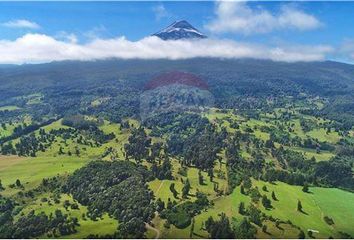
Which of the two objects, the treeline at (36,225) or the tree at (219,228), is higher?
the tree at (219,228)

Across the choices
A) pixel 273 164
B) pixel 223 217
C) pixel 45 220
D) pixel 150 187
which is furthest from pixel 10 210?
pixel 273 164

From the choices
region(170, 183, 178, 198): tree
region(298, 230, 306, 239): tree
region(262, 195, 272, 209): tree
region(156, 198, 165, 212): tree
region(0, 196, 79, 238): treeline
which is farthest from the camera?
region(170, 183, 178, 198): tree

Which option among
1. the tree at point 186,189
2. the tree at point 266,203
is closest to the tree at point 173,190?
the tree at point 186,189

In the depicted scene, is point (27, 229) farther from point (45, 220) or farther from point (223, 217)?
point (223, 217)

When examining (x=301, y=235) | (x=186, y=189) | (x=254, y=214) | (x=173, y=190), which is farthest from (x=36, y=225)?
(x=301, y=235)

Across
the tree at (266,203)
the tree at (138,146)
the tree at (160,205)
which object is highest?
the tree at (160,205)

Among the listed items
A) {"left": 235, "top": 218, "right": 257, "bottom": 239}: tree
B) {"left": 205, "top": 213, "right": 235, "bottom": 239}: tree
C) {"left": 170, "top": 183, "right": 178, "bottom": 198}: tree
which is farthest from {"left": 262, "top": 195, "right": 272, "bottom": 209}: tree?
{"left": 170, "top": 183, "right": 178, "bottom": 198}: tree

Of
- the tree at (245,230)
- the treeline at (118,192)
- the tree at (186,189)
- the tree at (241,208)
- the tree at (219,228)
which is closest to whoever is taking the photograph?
the tree at (219,228)

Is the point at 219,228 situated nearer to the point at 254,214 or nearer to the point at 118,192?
the point at 254,214

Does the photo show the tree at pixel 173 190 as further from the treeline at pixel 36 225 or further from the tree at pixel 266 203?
the treeline at pixel 36 225

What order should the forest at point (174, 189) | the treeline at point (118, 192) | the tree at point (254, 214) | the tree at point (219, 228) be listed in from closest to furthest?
the tree at point (219, 228)
the forest at point (174, 189)
the tree at point (254, 214)
the treeline at point (118, 192)

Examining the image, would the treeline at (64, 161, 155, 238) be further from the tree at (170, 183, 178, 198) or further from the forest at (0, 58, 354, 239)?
the tree at (170, 183, 178, 198)
